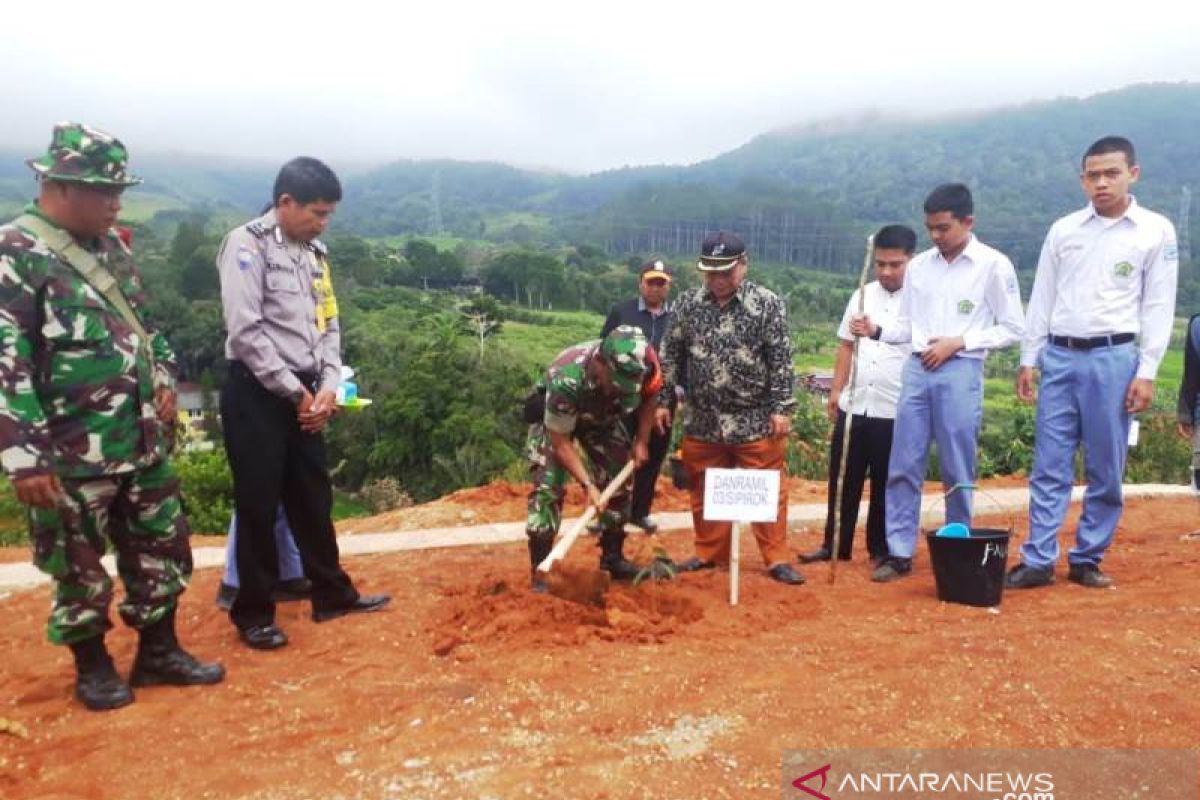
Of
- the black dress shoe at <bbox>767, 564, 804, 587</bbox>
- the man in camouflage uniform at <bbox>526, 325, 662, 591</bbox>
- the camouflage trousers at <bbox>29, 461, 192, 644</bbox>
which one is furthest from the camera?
the black dress shoe at <bbox>767, 564, 804, 587</bbox>

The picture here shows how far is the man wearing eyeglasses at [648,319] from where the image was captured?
600 centimetres

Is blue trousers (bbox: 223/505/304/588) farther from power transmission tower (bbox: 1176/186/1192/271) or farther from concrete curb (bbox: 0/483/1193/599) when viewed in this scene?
power transmission tower (bbox: 1176/186/1192/271)

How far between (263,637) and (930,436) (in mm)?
3279

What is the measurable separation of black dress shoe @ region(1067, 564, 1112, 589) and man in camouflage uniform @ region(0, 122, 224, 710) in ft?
13.4

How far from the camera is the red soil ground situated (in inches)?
104

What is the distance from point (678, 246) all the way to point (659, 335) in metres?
103

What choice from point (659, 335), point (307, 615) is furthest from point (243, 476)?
point (659, 335)

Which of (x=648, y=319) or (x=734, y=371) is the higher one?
(x=648, y=319)

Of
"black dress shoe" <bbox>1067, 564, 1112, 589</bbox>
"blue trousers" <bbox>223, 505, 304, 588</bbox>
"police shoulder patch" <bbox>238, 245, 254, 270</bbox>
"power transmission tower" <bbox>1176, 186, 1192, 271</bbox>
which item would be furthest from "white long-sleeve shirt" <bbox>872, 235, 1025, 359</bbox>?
"power transmission tower" <bbox>1176, 186, 1192, 271</bbox>

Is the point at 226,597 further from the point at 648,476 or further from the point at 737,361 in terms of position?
the point at 648,476

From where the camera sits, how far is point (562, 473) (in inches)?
167

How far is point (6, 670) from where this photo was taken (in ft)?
11.7

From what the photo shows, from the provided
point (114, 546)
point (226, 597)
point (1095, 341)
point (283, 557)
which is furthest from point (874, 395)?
point (114, 546)

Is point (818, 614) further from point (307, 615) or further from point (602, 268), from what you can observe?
point (602, 268)
